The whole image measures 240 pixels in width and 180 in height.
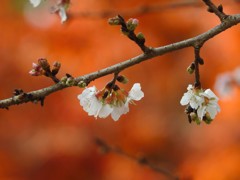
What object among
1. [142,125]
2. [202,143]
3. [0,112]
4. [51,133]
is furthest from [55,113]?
[202,143]

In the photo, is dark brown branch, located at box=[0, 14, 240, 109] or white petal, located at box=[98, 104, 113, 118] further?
white petal, located at box=[98, 104, 113, 118]

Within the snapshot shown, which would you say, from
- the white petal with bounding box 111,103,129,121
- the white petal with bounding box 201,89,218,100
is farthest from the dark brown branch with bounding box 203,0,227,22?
the white petal with bounding box 111,103,129,121

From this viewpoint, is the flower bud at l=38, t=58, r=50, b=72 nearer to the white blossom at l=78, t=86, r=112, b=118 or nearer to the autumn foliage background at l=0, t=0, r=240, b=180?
the white blossom at l=78, t=86, r=112, b=118

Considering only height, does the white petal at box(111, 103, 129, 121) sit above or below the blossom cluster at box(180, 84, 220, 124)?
below

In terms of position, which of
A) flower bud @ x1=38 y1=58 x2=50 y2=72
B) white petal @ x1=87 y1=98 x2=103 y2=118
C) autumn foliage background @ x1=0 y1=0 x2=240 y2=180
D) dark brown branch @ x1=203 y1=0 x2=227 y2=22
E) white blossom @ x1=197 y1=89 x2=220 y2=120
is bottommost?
white petal @ x1=87 y1=98 x2=103 y2=118

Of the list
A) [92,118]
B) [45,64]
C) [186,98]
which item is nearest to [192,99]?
[186,98]

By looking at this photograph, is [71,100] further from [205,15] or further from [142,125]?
[205,15]

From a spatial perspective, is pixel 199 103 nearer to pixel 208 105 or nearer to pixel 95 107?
pixel 208 105
